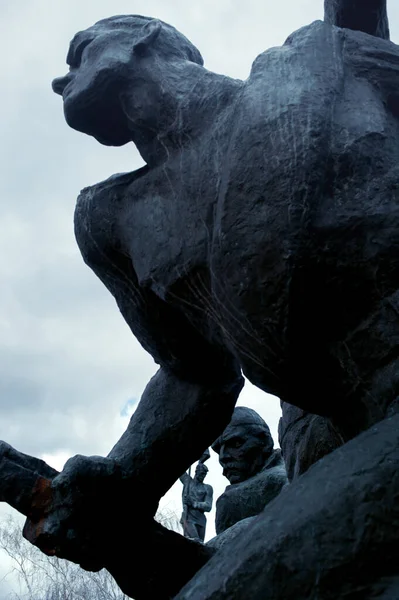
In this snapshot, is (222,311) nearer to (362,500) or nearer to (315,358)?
(315,358)

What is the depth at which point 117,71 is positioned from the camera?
2607mm

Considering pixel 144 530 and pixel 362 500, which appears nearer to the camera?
pixel 362 500

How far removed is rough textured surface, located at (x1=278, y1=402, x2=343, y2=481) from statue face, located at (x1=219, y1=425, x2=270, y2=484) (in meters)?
2.62

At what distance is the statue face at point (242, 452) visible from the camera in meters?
5.86

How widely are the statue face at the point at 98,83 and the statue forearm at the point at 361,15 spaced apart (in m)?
0.72

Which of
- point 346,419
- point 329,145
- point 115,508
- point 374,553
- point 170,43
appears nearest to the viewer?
point 374,553

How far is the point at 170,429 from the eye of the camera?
268 centimetres

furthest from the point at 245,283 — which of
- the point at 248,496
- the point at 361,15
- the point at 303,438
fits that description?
the point at 248,496

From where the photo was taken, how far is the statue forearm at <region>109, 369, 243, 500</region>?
2625 mm

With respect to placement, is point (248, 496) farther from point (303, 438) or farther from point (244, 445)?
point (303, 438)

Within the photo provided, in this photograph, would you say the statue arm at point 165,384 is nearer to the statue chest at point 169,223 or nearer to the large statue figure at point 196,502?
the statue chest at point 169,223

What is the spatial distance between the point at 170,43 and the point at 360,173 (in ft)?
2.97

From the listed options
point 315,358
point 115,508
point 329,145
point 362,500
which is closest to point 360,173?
point 329,145

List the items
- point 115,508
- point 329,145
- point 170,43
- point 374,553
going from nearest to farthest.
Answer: point 374,553, point 329,145, point 115,508, point 170,43
